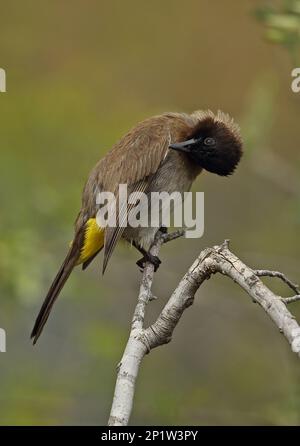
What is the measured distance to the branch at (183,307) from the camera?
2912 millimetres

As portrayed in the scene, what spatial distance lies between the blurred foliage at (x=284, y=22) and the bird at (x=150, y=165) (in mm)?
676

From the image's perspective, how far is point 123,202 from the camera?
5.18 meters

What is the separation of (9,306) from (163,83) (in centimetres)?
381

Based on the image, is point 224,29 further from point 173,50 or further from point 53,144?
point 53,144

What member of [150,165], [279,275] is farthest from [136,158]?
[279,275]

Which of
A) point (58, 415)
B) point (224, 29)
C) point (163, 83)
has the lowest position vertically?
point (58, 415)

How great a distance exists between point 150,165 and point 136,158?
0.09 m

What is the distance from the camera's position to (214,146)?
531 centimetres

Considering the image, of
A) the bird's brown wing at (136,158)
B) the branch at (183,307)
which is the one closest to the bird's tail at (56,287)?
the bird's brown wing at (136,158)

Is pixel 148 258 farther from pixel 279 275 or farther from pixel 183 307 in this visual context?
pixel 279 275

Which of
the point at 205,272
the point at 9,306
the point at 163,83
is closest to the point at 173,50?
the point at 163,83

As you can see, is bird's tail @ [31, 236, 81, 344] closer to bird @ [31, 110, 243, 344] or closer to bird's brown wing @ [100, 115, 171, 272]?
bird @ [31, 110, 243, 344]

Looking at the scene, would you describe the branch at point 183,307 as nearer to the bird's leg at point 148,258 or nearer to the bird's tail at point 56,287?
the bird's leg at point 148,258

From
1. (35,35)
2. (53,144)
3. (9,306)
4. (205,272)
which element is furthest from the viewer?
(35,35)
